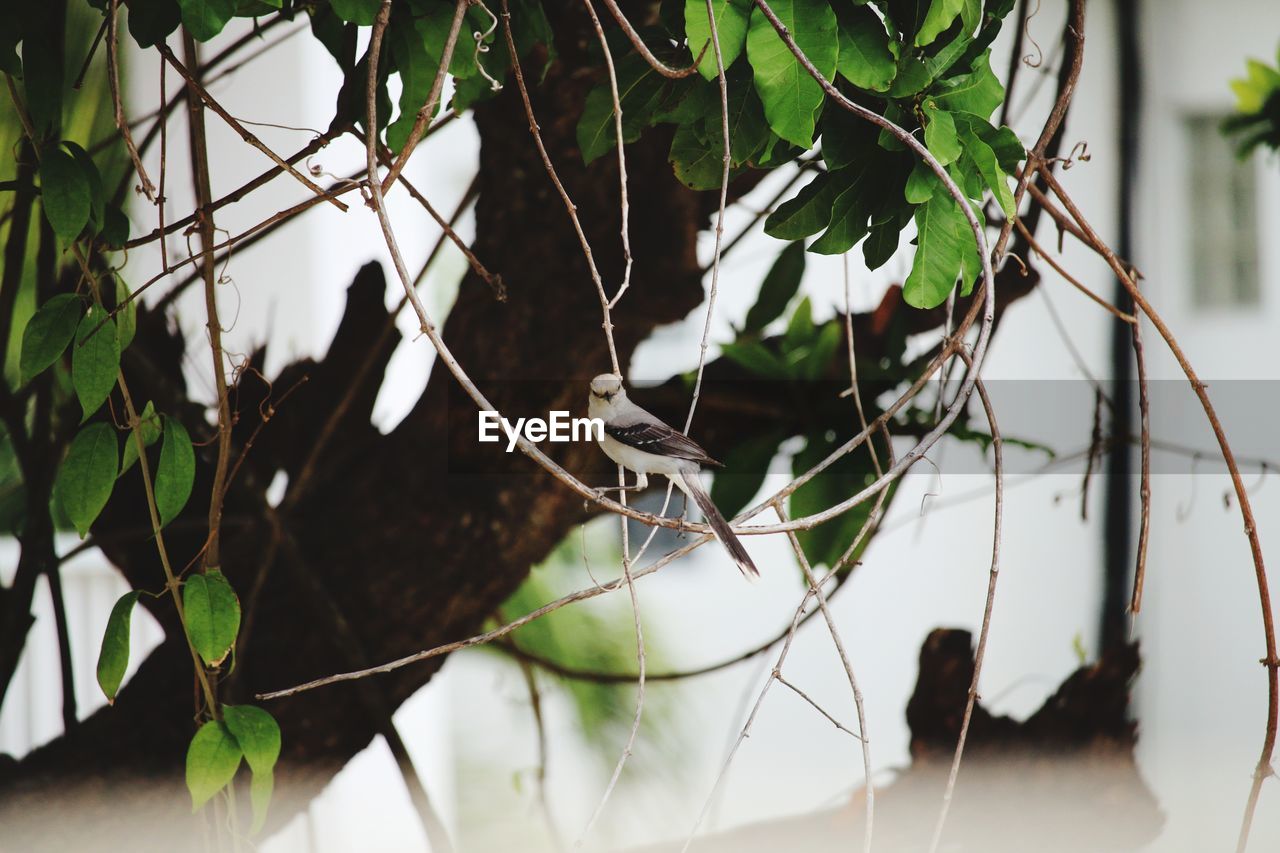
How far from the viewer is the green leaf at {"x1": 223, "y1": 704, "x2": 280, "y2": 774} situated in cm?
81

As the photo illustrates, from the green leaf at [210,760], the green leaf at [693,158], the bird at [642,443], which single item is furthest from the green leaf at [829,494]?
the green leaf at [210,760]

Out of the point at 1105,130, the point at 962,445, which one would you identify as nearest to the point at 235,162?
the point at 962,445

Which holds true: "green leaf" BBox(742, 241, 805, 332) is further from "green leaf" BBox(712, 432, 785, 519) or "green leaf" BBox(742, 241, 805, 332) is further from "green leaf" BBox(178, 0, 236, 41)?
"green leaf" BBox(178, 0, 236, 41)

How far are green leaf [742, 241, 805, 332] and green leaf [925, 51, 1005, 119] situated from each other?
497 millimetres

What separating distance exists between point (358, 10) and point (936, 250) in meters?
0.51

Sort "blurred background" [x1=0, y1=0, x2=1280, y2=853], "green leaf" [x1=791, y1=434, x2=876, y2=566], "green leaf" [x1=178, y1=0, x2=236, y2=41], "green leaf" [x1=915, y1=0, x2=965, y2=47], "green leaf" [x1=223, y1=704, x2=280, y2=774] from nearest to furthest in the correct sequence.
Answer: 1. "green leaf" [x1=915, y1=0, x2=965, y2=47]
2. "green leaf" [x1=178, y1=0, x2=236, y2=41]
3. "green leaf" [x1=223, y1=704, x2=280, y2=774]
4. "green leaf" [x1=791, y1=434, x2=876, y2=566]
5. "blurred background" [x1=0, y1=0, x2=1280, y2=853]

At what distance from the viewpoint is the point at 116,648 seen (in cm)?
79

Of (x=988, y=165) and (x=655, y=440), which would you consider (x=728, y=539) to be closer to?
(x=655, y=440)

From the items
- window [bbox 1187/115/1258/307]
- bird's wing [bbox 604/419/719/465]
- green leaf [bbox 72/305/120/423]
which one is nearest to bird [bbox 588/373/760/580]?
bird's wing [bbox 604/419/719/465]

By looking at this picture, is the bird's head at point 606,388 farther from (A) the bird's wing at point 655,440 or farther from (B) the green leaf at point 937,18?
(B) the green leaf at point 937,18

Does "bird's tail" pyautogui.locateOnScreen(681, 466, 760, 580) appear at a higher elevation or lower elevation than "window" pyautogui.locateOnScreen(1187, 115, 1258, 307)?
lower

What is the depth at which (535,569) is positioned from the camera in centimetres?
125

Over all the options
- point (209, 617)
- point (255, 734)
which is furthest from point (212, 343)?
point (255, 734)

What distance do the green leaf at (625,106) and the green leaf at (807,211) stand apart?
4.7 inches
